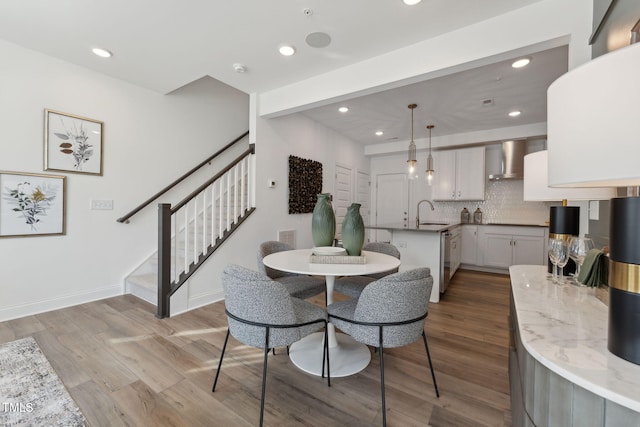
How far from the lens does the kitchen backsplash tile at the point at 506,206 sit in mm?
5156

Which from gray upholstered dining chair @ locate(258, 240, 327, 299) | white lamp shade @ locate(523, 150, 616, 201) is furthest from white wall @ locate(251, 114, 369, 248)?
white lamp shade @ locate(523, 150, 616, 201)

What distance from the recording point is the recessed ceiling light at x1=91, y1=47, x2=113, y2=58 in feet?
8.99

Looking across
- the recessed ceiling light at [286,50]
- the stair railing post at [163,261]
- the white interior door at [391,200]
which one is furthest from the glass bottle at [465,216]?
the stair railing post at [163,261]

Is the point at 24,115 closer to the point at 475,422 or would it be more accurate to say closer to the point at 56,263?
the point at 56,263

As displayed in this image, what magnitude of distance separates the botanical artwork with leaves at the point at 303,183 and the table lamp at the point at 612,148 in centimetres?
363

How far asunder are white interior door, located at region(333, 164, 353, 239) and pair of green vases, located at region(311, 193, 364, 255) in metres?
3.26

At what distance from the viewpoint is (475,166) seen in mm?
5309

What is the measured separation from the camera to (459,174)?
5.48m

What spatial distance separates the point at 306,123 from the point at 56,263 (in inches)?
149

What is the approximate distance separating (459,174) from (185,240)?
5.12 m

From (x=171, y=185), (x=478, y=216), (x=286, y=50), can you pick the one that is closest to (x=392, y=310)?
(x=286, y=50)

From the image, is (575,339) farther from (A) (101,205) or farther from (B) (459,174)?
(B) (459,174)

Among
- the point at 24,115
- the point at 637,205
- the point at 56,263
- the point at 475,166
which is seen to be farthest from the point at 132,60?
the point at 475,166

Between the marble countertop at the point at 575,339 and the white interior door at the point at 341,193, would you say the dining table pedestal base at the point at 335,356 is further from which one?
the white interior door at the point at 341,193
